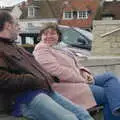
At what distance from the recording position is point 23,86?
487 centimetres

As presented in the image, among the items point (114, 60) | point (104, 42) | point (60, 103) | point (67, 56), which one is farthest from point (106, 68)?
point (104, 42)

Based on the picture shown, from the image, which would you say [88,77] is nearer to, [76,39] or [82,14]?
[76,39]

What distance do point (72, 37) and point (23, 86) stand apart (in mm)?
11826

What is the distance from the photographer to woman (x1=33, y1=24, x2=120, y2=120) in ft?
19.6

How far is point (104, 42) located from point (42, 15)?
200 ft

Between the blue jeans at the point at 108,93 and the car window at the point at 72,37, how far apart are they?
984 centimetres

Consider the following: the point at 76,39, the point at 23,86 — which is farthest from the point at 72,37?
the point at 23,86

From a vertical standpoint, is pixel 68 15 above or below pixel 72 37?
below

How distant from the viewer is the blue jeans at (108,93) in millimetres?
6004

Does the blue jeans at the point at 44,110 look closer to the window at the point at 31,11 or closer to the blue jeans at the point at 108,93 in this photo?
the blue jeans at the point at 108,93

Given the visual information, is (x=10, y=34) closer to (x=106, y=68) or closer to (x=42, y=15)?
(x=106, y=68)

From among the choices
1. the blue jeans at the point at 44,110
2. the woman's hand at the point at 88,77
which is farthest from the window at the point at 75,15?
the blue jeans at the point at 44,110

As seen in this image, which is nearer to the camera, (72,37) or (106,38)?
(106,38)

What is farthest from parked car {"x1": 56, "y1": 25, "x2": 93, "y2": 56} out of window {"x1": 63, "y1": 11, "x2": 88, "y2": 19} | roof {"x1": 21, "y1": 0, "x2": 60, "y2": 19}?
window {"x1": 63, "y1": 11, "x2": 88, "y2": 19}
